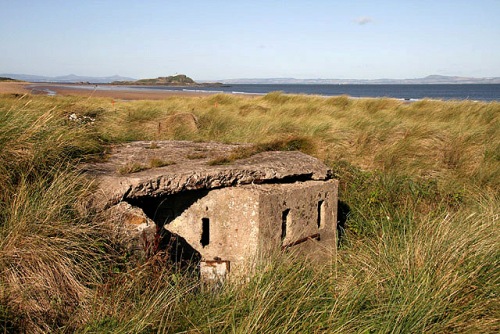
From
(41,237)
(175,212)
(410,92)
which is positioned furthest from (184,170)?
(410,92)

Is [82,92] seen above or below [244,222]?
below

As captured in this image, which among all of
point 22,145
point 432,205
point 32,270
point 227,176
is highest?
point 22,145

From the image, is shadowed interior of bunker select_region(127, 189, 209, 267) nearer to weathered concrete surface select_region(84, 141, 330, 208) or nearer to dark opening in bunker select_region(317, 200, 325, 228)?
weathered concrete surface select_region(84, 141, 330, 208)

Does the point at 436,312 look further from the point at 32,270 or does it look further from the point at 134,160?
the point at 134,160

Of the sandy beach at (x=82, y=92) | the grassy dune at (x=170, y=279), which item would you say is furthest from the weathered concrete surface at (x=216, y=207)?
the sandy beach at (x=82, y=92)

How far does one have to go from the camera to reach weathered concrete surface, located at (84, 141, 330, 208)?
12.8 feet

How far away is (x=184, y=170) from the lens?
4.27 meters

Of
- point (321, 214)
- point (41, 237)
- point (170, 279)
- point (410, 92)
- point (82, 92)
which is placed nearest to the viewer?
point (41, 237)

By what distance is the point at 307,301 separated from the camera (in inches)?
118

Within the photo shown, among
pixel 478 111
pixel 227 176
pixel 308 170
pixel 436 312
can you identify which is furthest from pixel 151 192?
pixel 478 111

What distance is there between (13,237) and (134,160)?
70.5 inches

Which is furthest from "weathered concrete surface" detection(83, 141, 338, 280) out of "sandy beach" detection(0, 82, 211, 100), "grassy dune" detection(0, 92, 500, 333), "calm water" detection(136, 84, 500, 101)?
"calm water" detection(136, 84, 500, 101)

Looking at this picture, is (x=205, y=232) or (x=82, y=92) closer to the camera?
(x=205, y=232)

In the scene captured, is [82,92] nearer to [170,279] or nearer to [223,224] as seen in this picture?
[223,224]
